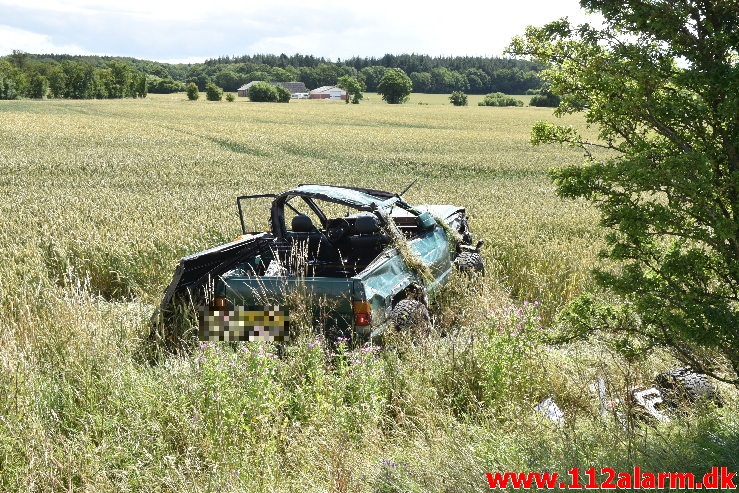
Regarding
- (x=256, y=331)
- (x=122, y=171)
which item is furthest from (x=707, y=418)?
(x=122, y=171)

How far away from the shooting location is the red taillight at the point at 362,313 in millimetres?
5625

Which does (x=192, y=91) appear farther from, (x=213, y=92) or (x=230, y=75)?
(x=230, y=75)

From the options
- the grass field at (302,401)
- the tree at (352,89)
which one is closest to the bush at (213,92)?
the tree at (352,89)

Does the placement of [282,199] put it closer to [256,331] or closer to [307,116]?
[256,331]

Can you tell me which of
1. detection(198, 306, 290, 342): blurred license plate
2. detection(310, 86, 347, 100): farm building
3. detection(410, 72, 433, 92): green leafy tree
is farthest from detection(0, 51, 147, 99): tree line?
detection(198, 306, 290, 342): blurred license plate

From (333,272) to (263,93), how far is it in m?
93.1

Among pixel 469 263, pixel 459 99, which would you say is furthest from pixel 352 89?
pixel 469 263

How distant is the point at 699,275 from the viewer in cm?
452

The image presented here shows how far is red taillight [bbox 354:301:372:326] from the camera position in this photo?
5625mm

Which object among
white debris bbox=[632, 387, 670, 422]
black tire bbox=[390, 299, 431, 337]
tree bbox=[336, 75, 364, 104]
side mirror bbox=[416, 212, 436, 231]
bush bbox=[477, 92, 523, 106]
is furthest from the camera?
tree bbox=[336, 75, 364, 104]

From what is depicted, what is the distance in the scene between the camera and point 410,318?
6.18m

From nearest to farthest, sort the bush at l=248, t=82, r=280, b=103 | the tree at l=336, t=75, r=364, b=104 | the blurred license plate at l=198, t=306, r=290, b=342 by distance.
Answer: the blurred license plate at l=198, t=306, r=290, b=342 → the bush at l=248, t=82, r=280, b=103 → the tree at l=336, t=75, r=364, b=104

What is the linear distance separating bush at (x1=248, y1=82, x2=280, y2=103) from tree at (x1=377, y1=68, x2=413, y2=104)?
19.2 metres

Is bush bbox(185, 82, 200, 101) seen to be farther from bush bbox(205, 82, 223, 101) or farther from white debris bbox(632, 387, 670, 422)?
white debris bbox(632, 387, 670, 422)
